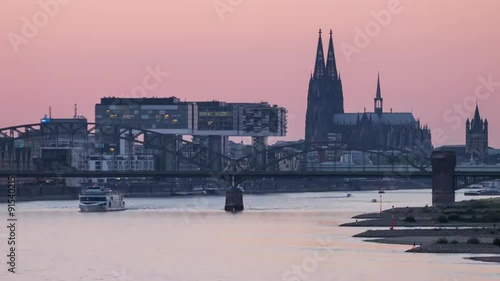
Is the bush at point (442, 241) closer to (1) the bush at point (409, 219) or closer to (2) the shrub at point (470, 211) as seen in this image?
(1) the bush at point (409, 219)

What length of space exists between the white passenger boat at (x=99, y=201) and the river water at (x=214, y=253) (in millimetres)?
21797

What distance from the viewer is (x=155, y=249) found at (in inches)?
3196

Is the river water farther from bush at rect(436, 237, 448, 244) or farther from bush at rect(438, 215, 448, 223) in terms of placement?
bush at rect(438, 215, 448, 223)

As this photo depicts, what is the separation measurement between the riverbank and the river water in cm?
177

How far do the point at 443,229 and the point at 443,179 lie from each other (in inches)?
1695

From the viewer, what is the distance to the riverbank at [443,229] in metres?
76.8

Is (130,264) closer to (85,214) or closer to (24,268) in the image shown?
(24,268)

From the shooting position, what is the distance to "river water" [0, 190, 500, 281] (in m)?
65.7

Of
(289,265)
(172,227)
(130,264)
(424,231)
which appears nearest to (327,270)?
(289,265)

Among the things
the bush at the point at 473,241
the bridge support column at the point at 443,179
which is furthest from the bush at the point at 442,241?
the bridge support column at the point at 443,179

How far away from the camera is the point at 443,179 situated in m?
134

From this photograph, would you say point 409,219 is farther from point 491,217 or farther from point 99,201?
point 99,201

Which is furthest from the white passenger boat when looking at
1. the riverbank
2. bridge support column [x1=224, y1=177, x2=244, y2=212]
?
the riverbank

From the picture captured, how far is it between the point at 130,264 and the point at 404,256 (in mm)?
12660
